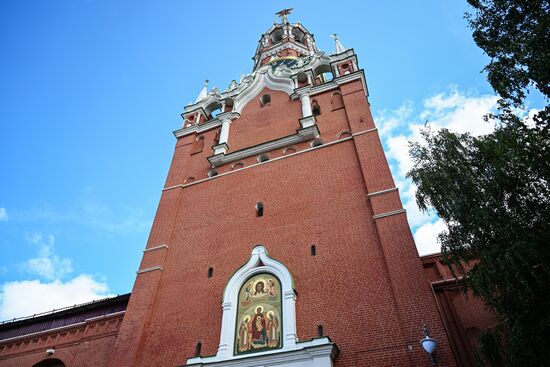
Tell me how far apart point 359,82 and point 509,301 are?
40.1 ft

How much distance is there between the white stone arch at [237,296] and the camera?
393 inches

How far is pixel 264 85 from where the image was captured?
20875 mm

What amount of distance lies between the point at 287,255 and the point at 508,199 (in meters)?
5.99

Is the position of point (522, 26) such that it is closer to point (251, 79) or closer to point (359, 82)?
point (359, 82)

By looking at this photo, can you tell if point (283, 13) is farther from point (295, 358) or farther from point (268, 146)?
point (295, 358)

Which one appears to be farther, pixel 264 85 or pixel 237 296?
pixel 264 85

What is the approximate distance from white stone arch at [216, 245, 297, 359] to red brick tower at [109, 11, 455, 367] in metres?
0.03

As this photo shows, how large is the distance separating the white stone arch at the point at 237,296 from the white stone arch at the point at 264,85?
986cm

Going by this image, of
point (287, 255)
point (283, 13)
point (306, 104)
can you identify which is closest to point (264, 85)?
point (306, 104)

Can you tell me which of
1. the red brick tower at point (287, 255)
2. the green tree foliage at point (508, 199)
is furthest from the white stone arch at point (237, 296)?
the green tree foliage at point (508, 199)

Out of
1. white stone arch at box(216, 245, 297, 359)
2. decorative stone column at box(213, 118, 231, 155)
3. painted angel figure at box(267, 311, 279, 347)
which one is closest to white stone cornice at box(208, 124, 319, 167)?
decorative stone column at box(213, 118, 231, 155)

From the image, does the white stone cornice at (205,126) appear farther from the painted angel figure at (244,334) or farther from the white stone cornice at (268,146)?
the painted angel figure at (244,334)

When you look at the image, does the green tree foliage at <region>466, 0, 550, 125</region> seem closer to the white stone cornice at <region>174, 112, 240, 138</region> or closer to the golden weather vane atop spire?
the white stone cornice at <region>174, 112, 240, 138</region>

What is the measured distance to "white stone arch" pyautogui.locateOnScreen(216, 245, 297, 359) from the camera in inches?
393
